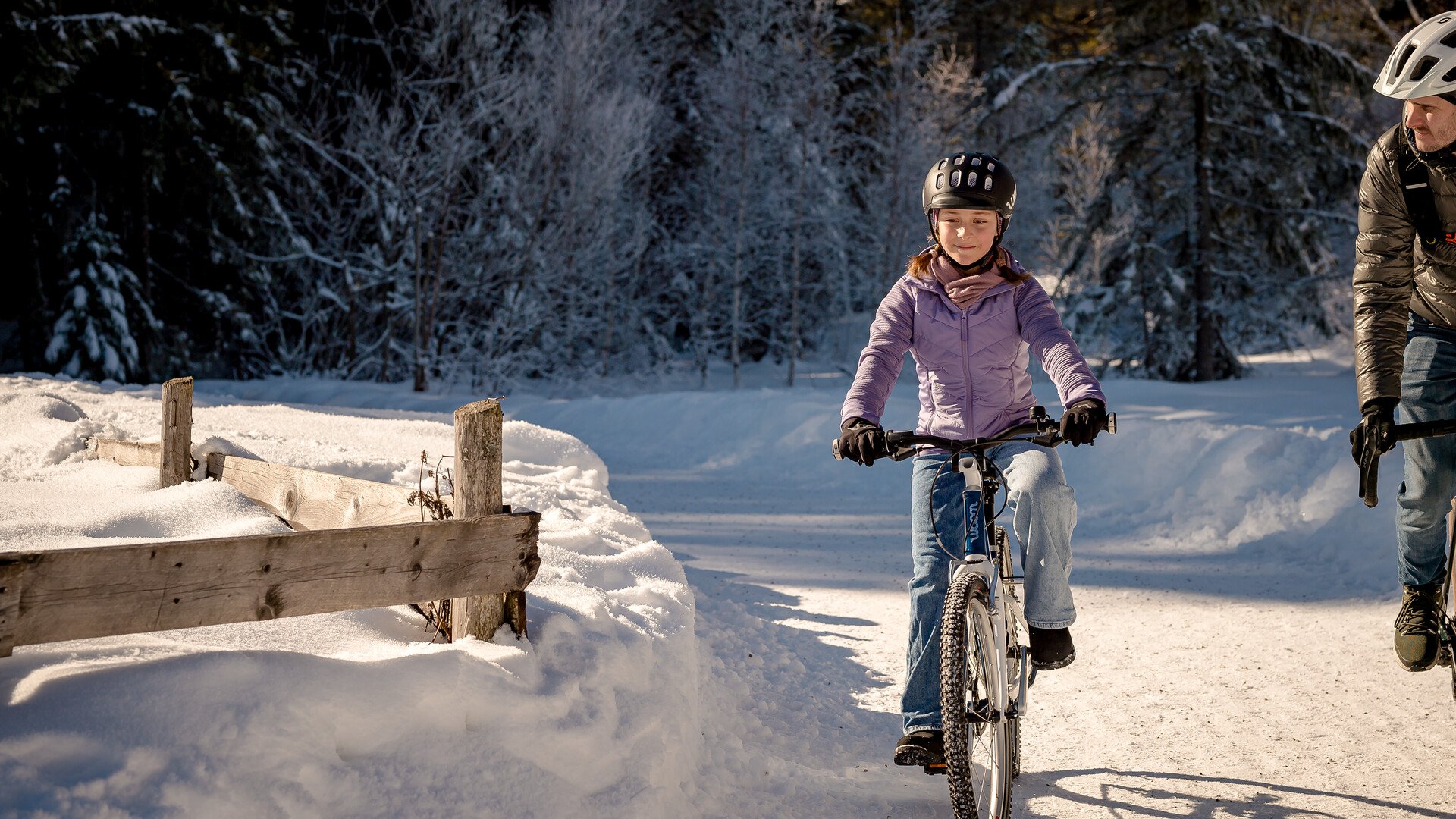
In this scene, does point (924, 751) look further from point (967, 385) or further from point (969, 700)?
point (967, 385)

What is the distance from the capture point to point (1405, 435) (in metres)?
3.74

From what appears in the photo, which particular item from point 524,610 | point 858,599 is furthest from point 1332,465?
point 524,610

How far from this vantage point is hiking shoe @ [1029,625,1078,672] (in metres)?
3.77

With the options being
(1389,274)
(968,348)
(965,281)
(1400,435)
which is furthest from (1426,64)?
(968,348)

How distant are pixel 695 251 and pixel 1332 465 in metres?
22.2

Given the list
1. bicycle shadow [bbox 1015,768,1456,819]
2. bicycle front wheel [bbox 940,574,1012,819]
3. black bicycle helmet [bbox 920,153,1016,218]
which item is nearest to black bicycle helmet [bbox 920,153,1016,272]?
black bicycle helmet [bbox 920,153,1016,218]

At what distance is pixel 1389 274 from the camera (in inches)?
163

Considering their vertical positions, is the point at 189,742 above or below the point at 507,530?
below

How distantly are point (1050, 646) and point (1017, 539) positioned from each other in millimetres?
374

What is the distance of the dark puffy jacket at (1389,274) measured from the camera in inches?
161

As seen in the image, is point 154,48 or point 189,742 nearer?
point 189,742

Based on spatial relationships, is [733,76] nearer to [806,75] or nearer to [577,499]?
[806,75]

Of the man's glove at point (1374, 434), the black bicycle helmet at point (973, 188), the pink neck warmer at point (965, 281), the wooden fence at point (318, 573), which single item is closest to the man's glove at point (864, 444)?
the pink neck warmer at point (965, 281)

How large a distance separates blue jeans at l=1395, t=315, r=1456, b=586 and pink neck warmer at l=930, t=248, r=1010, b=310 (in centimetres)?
163
